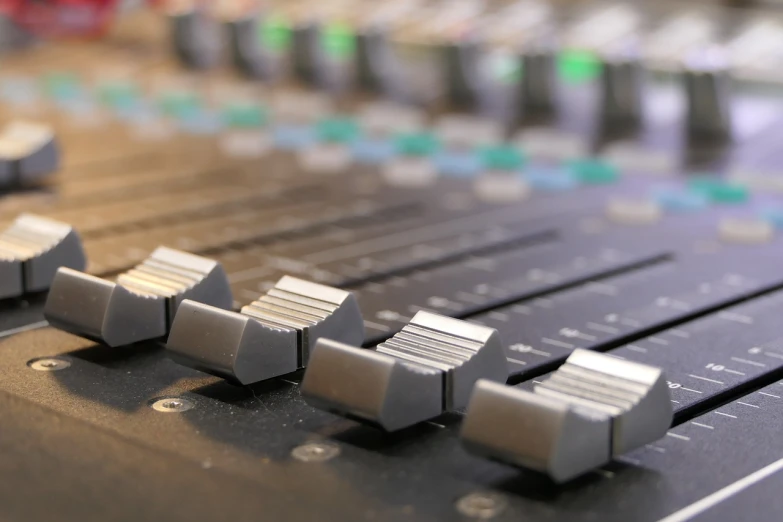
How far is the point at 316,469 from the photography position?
934 mm

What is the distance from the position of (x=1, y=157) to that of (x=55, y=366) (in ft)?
3.29

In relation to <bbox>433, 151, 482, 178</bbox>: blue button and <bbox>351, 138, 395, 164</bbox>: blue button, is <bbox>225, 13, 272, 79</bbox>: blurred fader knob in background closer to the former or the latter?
<bbox>351, 138, 395, 164</bbox>: blue button

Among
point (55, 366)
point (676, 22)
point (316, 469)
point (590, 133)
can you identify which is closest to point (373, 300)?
point (55, 366)

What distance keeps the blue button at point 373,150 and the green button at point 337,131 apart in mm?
50

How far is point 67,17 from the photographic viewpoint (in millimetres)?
3781

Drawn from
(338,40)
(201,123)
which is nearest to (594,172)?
(201,123)

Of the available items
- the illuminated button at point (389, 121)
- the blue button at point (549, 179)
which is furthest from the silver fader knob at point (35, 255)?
the illuminated button at point (389, 121)

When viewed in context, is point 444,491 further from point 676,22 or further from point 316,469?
point 676,22

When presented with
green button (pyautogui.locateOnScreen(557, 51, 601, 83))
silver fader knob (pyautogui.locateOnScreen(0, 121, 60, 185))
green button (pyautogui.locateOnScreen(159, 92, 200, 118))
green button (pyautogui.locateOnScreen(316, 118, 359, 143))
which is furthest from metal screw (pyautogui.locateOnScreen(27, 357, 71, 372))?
green button (pyautogui.locateOnScreen(557, 51, 601, 83))

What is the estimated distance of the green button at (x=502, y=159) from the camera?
7.56 ft

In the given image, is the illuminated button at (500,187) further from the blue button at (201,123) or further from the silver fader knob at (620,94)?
the blue button at (201,123)

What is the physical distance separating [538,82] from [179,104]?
2.73 ft

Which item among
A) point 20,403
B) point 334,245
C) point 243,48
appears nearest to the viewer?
point 20,403

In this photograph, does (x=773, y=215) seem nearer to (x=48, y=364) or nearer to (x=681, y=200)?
(x=681, y=200)
